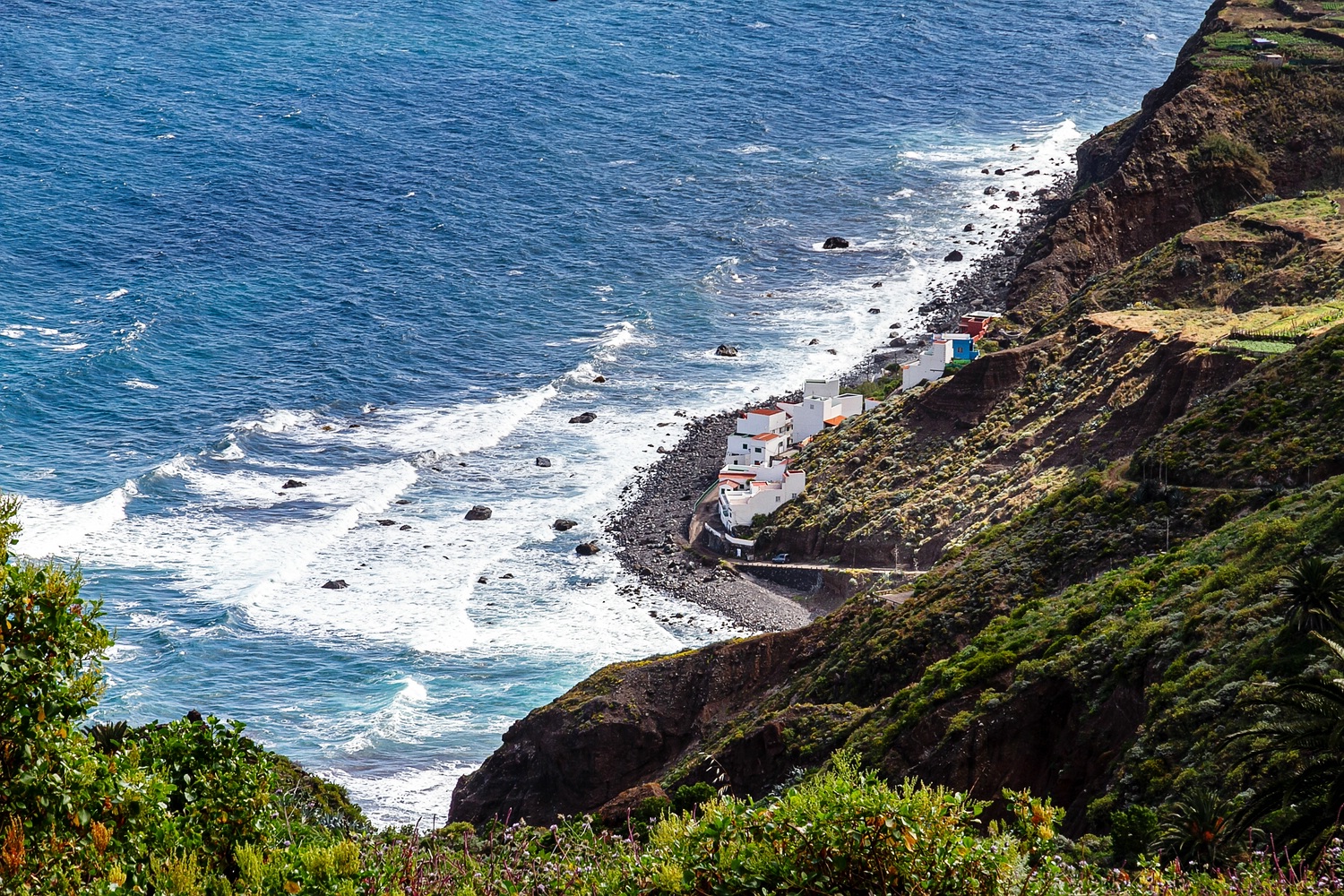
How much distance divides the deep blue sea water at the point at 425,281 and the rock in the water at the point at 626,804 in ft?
62.4

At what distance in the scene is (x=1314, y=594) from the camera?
28047 millimetres

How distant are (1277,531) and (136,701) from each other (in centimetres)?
5075

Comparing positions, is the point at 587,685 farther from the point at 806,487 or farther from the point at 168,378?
the point at 168,378

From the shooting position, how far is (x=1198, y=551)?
39219 mm

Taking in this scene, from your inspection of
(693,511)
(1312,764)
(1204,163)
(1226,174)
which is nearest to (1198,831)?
(1312,764)

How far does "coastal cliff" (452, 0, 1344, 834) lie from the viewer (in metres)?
33.8

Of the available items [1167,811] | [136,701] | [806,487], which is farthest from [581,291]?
[1167,811]

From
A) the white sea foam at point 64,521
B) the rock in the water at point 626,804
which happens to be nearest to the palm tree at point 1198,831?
the rock in the water at point 626,804

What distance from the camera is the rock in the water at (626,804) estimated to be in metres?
37.2

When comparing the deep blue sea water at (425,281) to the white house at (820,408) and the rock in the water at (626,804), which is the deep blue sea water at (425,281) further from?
the rock in the water at (626,804)

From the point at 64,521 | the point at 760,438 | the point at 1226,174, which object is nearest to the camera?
the point at 64,521

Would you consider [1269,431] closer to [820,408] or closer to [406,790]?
[406,790]

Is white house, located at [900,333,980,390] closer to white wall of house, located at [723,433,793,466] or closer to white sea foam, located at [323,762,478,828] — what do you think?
white wall of house, located at [723,433,793,466]

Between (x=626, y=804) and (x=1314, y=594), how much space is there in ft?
65.5
